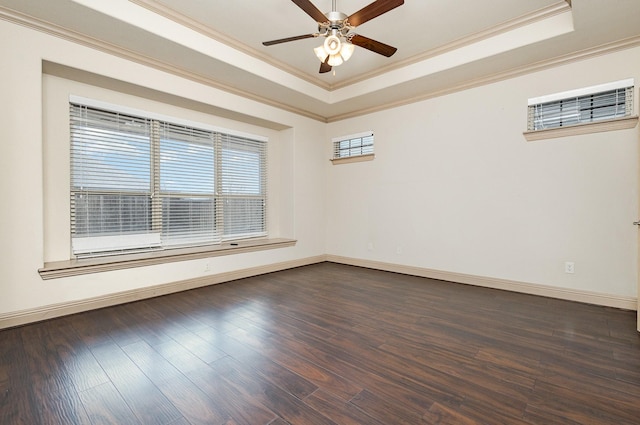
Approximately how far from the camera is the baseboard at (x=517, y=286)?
310 cm

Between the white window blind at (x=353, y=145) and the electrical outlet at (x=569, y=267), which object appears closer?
the electrical outlet at (x=569, y=267)

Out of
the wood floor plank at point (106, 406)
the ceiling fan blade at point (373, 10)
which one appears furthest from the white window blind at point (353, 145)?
the wood floor plank at point (106, 406)

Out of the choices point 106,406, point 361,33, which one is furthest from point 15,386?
point 361,33

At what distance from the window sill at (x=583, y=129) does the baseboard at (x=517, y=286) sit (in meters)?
1.79

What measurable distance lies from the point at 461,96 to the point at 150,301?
486 cm

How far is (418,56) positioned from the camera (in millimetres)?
3877

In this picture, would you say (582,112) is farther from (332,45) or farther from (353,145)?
(353,145)

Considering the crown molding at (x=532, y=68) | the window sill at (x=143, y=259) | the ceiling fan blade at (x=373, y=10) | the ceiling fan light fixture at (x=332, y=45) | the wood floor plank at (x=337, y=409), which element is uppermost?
the crown molding at (x=532, y=68)

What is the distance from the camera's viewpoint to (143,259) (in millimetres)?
3408

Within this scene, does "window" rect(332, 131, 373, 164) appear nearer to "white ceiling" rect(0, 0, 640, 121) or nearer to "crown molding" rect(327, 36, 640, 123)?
"crown molding" rect(327, 36, 640, 123)

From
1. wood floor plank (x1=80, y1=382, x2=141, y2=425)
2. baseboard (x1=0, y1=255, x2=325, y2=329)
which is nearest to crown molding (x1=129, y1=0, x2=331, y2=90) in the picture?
baseboard (x1=0, y1=255, x2=325, y2=329)

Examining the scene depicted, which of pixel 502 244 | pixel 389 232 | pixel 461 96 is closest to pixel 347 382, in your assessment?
pixel 502 244

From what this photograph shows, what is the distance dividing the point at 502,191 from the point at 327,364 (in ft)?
10.6

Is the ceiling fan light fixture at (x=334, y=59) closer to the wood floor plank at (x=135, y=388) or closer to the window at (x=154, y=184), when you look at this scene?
the window at (x=154, y=184)
